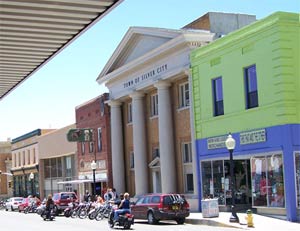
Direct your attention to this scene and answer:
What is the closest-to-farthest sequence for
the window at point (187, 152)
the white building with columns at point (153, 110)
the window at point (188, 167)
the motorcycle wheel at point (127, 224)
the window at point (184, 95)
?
the motorcycle wheel at point (127, 224)
the white building with columns at point (153, 110)
the window at point (188, 167)
the window at point (187, 152)
the window at point (184, 95)

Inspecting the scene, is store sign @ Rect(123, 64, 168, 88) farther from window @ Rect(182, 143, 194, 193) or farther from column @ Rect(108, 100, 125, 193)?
window @ Rect(182, 143, 194, 193)

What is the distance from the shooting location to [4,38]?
5.46 metres

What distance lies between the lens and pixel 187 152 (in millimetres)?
35938

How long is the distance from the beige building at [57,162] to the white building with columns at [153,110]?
11.1 m

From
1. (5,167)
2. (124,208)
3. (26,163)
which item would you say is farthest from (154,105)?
(5,167)

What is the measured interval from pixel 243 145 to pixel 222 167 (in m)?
2.85

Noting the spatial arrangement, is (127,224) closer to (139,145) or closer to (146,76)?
(139,145)

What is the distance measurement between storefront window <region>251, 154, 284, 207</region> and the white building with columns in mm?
6043

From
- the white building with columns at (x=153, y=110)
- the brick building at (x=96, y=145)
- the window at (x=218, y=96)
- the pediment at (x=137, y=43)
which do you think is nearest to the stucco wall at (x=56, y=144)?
the brick building at (x=96, y=145)

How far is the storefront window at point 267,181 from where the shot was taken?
2550 cm

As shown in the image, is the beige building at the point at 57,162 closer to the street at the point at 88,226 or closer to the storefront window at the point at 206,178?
the street at the point at 88,226

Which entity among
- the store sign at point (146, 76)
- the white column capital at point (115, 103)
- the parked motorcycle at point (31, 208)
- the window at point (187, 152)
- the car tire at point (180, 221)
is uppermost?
the store sign at point (146, 76)

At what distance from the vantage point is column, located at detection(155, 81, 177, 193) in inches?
1414

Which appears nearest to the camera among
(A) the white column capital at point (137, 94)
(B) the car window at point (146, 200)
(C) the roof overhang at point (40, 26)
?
(C) the roof overhang at point (40, 26)
